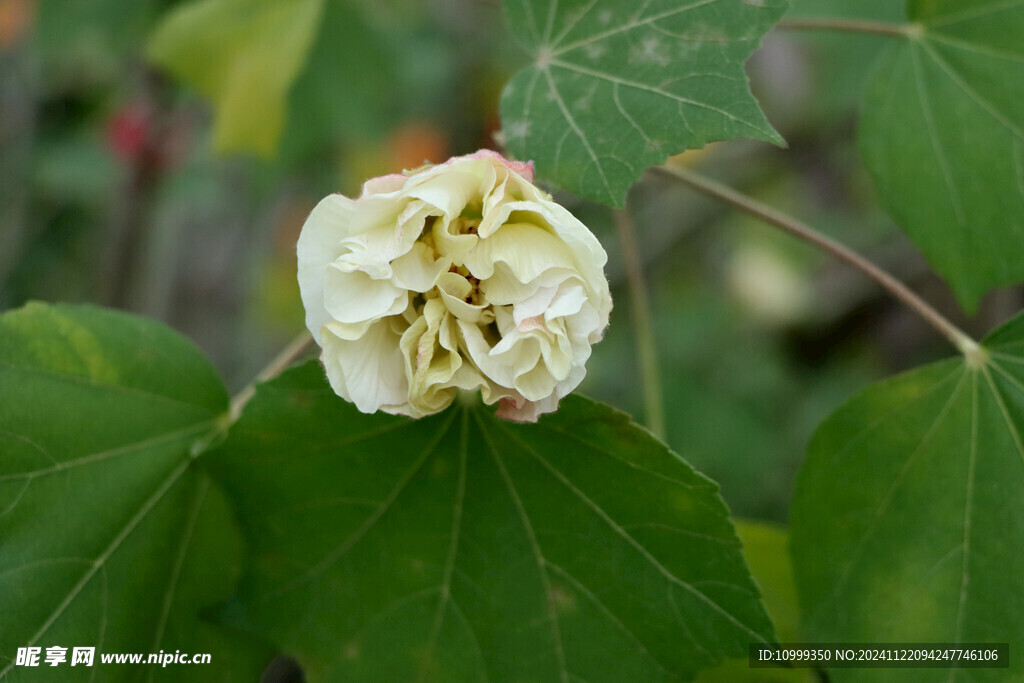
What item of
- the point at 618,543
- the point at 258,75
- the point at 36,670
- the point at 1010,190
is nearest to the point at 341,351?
the point at 618,543

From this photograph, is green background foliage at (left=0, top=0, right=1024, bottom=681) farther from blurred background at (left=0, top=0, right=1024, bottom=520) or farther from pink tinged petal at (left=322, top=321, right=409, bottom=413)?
blurred background at (left=0, top=0, right=1024, bottom=520)

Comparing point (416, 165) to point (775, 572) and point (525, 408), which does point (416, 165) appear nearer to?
point (775, 572)

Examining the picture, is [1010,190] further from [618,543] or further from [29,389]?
[29,389]

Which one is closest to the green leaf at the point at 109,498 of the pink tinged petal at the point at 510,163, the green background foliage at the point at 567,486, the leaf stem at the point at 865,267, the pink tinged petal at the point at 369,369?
the green background foliage at the point at 567,486

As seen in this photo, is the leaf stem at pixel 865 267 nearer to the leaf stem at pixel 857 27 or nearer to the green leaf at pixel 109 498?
the leaf stem at pixel 857 27

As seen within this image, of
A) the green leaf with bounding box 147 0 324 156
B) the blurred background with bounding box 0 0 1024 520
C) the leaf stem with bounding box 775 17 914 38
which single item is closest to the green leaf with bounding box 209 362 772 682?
the leaf stem with bounding box 775 17 914 38

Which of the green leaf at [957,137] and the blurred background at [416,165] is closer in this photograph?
the green leaf at [957,137]
